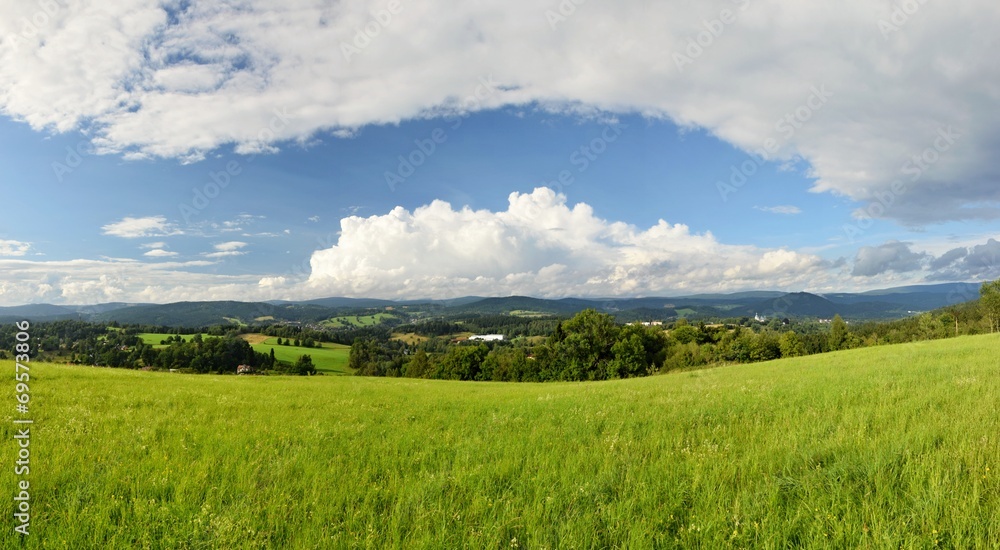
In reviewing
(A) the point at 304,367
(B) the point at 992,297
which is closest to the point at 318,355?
(A) the point at 304,367

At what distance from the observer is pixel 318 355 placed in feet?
391

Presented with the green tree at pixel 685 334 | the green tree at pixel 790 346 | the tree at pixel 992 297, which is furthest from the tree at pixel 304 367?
the tree at pixel 992 297

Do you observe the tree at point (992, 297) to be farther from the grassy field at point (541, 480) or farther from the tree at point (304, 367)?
the tree at point (304, 367)

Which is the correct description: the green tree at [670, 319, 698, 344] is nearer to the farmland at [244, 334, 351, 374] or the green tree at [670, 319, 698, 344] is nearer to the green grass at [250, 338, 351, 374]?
the green grass at [250, 338, 351, 374]

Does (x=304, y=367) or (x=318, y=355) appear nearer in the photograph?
(x=304, y=367)

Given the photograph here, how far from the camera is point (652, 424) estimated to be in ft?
26.0

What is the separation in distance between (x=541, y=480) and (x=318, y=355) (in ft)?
417

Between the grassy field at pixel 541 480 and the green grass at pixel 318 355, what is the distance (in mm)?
102850

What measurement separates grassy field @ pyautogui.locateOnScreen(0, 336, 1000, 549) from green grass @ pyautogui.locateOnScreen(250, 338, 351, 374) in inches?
4049

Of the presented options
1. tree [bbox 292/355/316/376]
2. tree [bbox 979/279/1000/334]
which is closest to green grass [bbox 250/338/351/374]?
tree [bbox 292/355/316/376]

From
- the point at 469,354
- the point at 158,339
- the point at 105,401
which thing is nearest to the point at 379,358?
the point at 469,354

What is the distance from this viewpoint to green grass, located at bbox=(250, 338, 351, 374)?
105m

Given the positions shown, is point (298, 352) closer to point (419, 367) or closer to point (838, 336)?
point (419, 367)

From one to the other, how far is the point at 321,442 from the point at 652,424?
6.12 m
